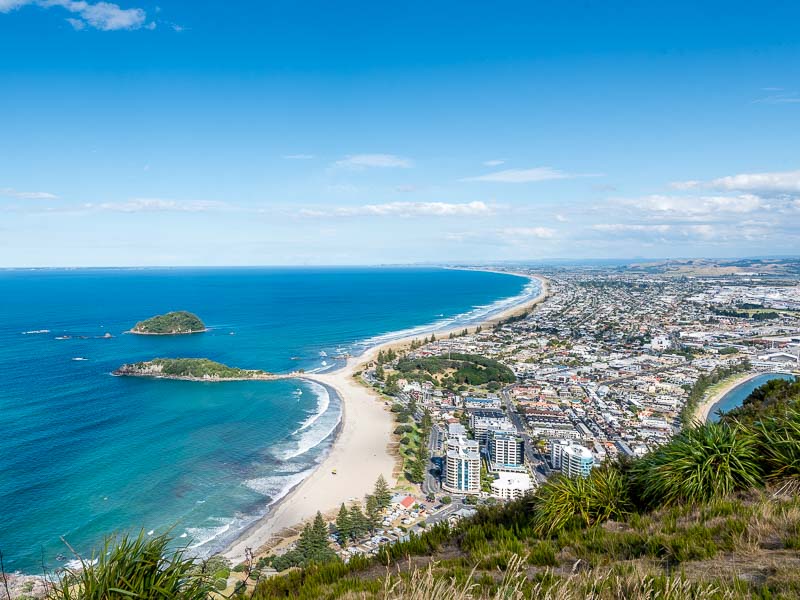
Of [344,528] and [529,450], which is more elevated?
[344,528]

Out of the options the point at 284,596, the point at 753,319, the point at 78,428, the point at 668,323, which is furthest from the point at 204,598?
the point at 753,319

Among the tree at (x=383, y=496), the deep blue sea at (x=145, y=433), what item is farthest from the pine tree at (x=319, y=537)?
the deep blue sea at (x=145, y=433)

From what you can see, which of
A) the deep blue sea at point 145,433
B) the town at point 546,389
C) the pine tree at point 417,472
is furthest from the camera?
the pine tree at point 417,472

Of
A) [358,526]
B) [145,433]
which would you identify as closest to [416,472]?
[358,526]

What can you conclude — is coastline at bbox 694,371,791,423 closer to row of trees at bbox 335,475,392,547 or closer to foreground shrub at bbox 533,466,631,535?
row of trees at bbox 335,475,392,547

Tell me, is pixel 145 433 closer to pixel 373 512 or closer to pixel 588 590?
pixel 373 512

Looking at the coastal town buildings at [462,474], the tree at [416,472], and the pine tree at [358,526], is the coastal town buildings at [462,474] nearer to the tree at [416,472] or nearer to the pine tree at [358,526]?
the tree at [416,472]
